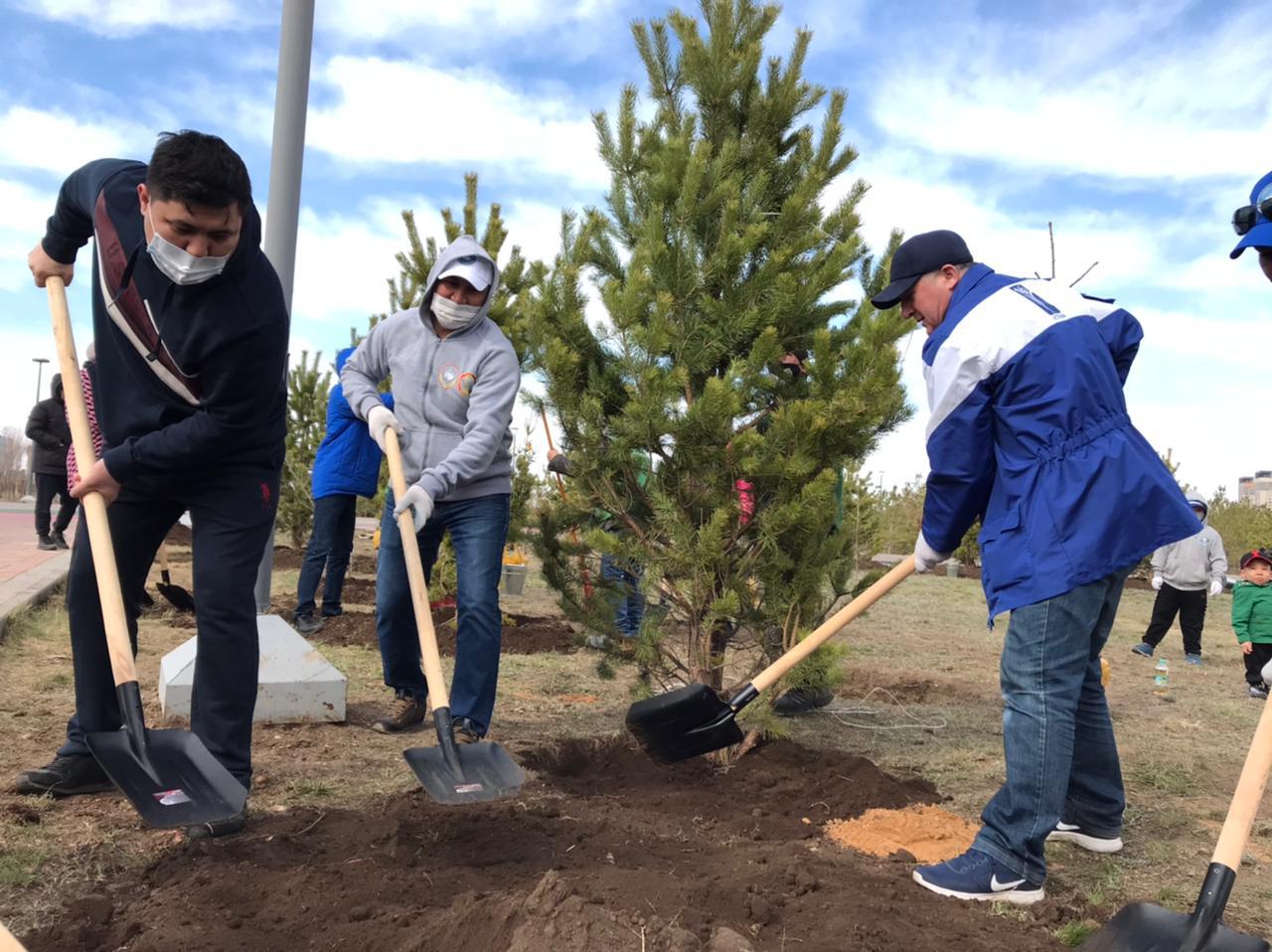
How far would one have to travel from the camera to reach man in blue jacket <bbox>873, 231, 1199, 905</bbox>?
2699 millimetres

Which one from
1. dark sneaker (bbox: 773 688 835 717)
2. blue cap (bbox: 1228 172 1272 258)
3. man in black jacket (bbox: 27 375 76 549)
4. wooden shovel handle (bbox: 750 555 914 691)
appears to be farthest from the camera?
man in black jacket (bbox: 27 375 76 549)

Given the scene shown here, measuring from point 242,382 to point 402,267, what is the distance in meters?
6.12

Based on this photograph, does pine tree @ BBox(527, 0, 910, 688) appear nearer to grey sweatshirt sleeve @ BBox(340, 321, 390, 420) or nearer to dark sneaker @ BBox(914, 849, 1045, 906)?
grey sweatshirt sleeve @ BBox(340, 321, 390, 420)

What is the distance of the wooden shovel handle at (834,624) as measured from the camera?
Result: 346cm

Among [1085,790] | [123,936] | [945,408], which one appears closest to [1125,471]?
[945,408]

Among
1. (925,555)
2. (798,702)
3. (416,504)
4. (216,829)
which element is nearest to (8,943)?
(216,829)

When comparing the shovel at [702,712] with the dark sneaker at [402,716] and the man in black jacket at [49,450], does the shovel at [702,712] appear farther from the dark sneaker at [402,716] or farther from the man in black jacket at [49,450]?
the man in black jacket at [49,450]

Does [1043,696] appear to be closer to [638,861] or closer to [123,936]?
[638,861]

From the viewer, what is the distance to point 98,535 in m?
2.94

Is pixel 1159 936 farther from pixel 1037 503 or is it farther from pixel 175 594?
pixel 175 594

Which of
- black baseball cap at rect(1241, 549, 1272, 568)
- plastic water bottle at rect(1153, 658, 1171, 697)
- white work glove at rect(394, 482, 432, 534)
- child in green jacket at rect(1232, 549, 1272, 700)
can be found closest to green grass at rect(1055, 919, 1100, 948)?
white work glove at rect(394, 482, 432, 534)

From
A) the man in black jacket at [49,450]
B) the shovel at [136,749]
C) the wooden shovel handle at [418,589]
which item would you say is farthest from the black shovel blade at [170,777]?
the man in black jacket at [49,450]

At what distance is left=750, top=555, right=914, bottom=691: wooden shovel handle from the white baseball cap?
1849mm

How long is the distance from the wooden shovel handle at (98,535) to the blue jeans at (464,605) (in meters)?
1.20
